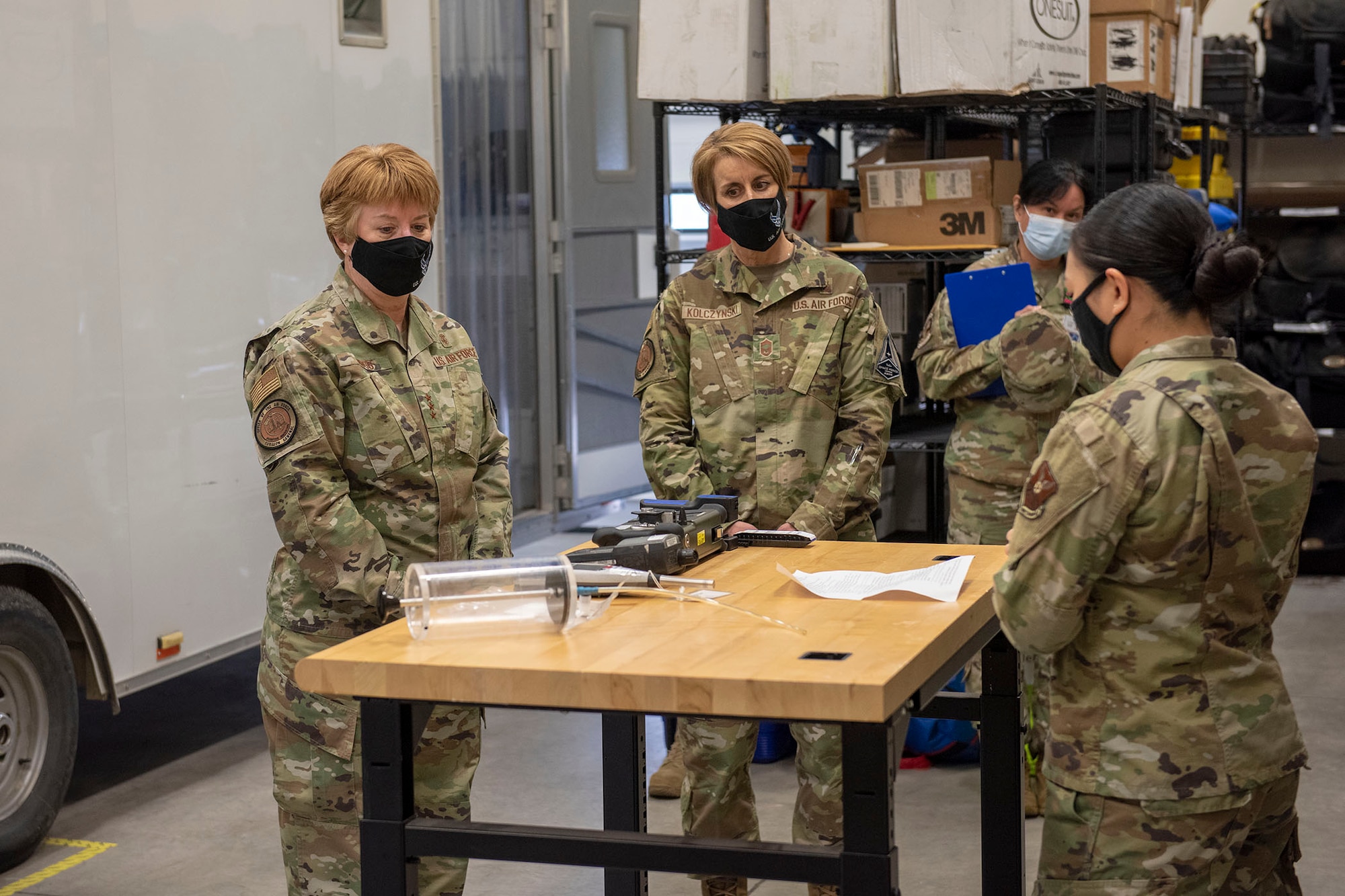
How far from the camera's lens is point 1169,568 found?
5.97ft

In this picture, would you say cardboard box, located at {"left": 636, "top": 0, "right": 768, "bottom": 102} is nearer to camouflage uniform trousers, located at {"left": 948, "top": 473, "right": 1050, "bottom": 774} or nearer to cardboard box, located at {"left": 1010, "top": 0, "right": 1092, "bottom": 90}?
cardboard box, located at {"left": 1010, "top": 0, "right": 1092, "bottom": 90}

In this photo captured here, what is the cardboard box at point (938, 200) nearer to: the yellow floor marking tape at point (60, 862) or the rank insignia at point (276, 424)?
the rank insignia at point (276, 424)

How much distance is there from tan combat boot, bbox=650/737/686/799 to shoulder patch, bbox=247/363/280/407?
1.97m

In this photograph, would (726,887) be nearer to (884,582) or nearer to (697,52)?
(884,582)

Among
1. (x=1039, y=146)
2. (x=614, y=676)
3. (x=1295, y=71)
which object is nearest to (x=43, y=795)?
(x=614, y=676)

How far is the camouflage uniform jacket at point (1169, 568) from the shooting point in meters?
1.80

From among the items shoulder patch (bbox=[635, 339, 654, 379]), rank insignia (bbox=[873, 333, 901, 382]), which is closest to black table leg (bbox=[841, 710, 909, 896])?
rank insignia (bbox=[873, 333, 901, 382])

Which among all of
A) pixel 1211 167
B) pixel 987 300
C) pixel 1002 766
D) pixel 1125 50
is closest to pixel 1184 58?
pixel 1125 50

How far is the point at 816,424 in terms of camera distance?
311 centimetres

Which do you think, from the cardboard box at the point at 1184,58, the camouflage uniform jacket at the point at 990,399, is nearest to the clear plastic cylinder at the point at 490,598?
the camouflage uniform jacket at the point at 990,399

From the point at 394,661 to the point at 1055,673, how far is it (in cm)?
89

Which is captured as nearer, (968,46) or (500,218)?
(968,46)

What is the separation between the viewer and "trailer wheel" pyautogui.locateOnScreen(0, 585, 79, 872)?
11.8 feet

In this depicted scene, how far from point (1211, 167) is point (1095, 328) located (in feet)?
17.3
